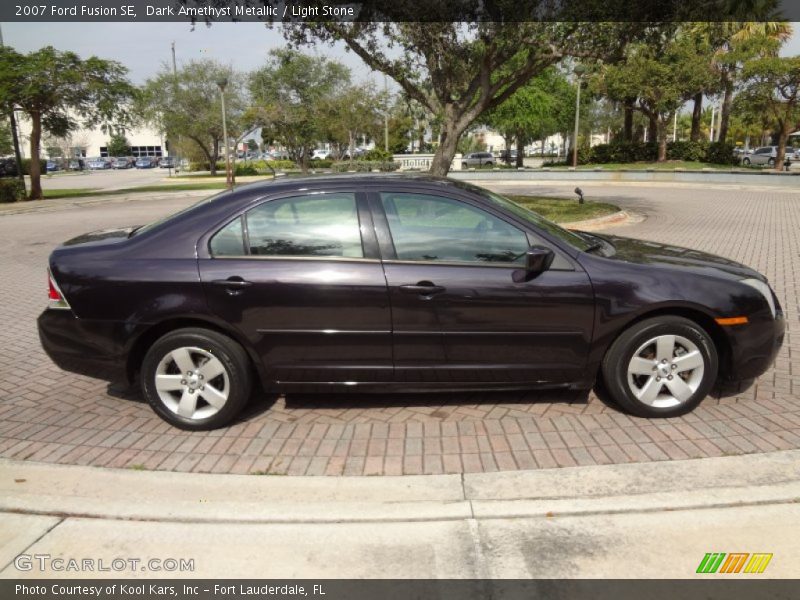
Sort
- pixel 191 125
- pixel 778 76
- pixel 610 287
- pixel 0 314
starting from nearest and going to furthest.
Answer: pixel 610 287, pixel 0 314, pixel 778 76, pixel 191 125

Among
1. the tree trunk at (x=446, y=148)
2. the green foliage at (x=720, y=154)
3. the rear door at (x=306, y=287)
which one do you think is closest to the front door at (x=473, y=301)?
the rear door at (x=306, y=287)

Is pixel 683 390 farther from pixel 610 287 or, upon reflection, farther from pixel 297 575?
pixel 297 575

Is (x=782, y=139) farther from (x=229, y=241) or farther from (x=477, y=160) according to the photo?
(x=229, y=241)

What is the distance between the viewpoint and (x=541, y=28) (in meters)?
13.0

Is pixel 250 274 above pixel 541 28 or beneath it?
beneath

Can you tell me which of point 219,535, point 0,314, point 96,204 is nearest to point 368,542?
point 219,535

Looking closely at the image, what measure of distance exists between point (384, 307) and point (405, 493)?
3.69ft

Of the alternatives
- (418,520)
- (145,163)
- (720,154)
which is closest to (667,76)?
(720,154)

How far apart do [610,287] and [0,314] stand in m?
6.86

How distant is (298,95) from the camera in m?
44.8
